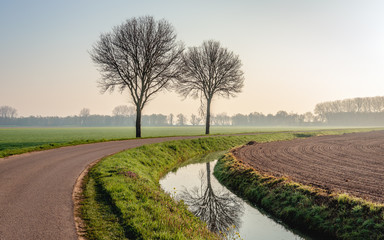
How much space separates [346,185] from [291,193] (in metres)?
2.89

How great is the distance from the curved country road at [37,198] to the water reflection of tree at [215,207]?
5317 millimetres

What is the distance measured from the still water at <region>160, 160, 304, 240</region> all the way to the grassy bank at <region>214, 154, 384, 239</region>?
67 centimetres

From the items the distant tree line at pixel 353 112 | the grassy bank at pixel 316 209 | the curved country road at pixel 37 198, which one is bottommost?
the grassy bank at pixel 316 209

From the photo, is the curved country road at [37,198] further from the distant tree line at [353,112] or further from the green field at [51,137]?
the distant tree line at [353,112]

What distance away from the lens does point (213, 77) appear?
42.1m

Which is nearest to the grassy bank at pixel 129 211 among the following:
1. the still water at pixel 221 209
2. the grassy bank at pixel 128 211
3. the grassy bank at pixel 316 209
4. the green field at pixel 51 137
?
the grassy bank at pixel 128 211

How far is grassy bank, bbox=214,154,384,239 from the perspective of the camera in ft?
25.3

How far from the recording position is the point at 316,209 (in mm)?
9320

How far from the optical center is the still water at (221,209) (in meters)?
8.84

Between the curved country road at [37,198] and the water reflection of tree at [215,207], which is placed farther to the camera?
the water reflection of tree at [215,207]

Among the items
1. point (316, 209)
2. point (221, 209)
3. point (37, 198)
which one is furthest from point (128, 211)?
point (316, 209)

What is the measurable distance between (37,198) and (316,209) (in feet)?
34.7

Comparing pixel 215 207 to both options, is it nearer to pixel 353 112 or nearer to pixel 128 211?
pixel 128 211

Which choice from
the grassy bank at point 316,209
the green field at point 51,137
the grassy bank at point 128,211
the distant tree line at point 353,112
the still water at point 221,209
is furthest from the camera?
the distant tree line at point 353,112
